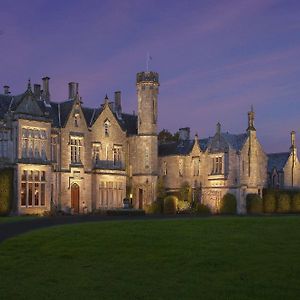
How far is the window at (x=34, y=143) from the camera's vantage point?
44781 mm

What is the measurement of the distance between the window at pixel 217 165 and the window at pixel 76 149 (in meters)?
12.7

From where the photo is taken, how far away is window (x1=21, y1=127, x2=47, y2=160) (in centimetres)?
4478

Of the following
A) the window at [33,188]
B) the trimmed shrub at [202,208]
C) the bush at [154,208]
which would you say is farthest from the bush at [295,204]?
the window at [33,188]

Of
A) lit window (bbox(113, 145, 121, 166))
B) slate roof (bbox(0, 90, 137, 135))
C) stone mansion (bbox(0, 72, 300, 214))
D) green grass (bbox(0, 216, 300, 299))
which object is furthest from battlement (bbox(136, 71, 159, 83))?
green grass (bbox(0, 216, 300, 299))

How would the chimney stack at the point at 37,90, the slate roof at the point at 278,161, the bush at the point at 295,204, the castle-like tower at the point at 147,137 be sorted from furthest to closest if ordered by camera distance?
1. the slate roof at the point at 278,161
2. the bush at the point at 295,204
3. the castle-like tower at the point at 147,137
4. the chimney stack at the point at 37,90

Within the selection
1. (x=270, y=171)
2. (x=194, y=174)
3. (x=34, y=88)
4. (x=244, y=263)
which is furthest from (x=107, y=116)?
(x=244, y=263)

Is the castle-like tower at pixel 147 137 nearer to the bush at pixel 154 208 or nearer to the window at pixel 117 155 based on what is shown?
the bush at pixel 154 208

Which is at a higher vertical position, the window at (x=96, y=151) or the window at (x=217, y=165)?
the window at (x=96, y=151)

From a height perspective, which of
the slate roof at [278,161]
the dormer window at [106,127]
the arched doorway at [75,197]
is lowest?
the arched doorway at [75,197]

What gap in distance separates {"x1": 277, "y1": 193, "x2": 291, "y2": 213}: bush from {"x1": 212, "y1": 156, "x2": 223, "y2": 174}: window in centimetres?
622

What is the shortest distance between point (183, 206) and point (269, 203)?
8110 mm

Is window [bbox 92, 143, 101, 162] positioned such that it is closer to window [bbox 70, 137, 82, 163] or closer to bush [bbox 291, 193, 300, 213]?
window [bbox 70, 137, 82, 163]

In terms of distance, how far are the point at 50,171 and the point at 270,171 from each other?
85.1 feet

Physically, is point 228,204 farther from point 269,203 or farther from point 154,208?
point 154,208
